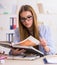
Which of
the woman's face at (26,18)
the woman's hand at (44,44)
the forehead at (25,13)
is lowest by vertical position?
the woman's hand at (44,44)

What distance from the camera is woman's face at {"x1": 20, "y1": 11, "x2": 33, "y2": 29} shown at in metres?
2.20

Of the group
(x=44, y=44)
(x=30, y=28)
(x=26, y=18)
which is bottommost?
(x=44, y=44)

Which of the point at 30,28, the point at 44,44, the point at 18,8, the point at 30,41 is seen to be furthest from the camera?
the point at 18,8

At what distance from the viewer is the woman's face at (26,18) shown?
2.20m

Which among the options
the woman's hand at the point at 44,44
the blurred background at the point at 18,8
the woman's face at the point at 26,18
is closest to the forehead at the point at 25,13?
the woman's face at the point at 26,18

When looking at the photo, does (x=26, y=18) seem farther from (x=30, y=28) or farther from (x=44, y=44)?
(x=44, y=44)

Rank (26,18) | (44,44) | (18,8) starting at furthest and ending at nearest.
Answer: (18,8)
(26,18)
(44,44)

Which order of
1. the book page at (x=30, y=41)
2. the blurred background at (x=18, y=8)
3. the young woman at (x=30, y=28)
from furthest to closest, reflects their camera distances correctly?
the blurred background at (x=18, y=8) < the young woman at (x=30, y=28) < the book page at (x=30, y=41)

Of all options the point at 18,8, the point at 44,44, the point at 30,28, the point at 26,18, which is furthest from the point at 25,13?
the point at 18,8

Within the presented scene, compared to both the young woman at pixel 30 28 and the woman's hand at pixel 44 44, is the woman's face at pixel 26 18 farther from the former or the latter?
the woman's hand at pixel 44 44

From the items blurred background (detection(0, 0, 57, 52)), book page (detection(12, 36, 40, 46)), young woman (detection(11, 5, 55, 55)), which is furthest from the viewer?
blurred background (detection(0, 0, 57, 52))

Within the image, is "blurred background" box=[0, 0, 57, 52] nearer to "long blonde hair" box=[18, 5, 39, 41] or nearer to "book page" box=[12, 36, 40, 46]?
"long blonde hair" box=[18, 5, 39, 41]

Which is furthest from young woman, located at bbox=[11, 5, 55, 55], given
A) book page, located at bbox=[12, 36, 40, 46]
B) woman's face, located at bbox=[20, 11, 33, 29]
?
book page, located at bbox=[12, 36, 40, 46]

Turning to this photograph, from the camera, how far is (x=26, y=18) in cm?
220
